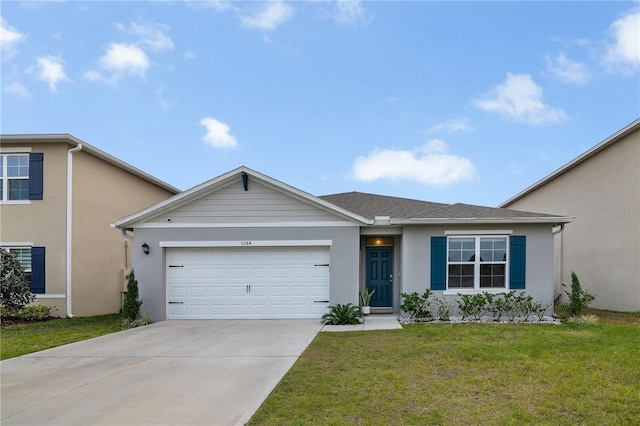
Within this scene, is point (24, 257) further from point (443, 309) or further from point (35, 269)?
→ point (443, 309)

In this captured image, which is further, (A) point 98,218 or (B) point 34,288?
(A) point 98,218

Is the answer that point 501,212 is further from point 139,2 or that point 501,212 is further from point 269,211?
point 139,2

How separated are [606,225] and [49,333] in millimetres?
16834

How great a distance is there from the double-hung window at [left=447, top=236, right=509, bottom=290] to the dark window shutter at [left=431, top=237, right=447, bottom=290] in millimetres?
173

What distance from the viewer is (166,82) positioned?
16.8 meters

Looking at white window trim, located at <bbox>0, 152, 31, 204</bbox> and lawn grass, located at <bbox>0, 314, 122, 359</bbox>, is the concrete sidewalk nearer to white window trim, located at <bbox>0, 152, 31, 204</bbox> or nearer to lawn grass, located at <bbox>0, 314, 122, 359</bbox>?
lawn grass, located at <bbox>0, 314, 122, 359</bbox>

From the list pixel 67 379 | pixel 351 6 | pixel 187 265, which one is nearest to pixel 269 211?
pixel 187 265

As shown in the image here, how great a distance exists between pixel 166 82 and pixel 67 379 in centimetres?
1397

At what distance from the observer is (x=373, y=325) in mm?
9750

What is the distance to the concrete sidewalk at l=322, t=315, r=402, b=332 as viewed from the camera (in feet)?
30.7

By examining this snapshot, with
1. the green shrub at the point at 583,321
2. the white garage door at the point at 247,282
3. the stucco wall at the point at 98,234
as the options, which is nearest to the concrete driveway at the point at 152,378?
the white garage door at the point at 247,282

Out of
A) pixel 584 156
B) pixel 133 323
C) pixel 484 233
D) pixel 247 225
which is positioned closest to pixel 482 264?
pixel 484 233

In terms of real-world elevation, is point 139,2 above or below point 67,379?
above

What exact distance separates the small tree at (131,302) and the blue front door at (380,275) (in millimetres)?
6563
